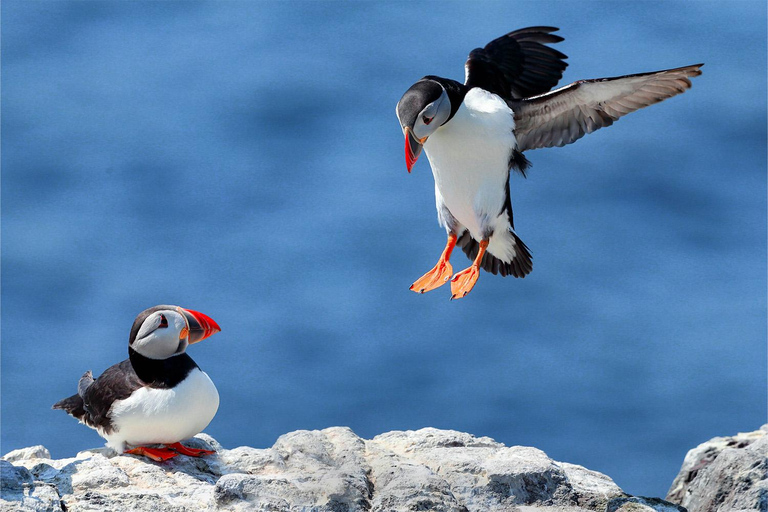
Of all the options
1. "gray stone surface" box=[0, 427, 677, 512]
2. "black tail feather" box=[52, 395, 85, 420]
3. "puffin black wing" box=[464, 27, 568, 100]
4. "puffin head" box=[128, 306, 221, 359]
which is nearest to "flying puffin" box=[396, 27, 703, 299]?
"puffin black wing" box=[464, 27, 568, 100]

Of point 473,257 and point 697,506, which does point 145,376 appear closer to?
point 473,257

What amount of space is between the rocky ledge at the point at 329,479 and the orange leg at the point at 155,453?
0.06 m

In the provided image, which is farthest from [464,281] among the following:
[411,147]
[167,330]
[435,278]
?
[167,330]

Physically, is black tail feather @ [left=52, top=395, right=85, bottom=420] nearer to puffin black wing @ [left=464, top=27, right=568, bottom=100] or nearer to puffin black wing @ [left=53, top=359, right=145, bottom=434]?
puffin black wing @ [left=53, top=359, right=145, bottom=434]

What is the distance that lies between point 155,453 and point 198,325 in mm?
1100

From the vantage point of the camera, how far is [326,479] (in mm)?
8070

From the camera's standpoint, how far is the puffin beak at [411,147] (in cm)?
950

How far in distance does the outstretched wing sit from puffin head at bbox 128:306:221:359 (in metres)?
3.66

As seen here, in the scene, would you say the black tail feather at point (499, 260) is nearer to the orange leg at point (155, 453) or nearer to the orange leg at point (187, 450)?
the orange leg at point (187, 450)

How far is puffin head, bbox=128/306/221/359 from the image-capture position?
8.96 m

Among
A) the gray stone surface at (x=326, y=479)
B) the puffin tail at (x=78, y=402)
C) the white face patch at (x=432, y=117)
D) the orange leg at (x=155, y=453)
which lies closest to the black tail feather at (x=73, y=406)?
the puffin tail at (x=78, y=402)

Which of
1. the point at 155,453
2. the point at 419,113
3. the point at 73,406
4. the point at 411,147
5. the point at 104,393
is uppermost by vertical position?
the point at 419,113

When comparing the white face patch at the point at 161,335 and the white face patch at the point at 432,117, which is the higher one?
the white face patch at the point at 432,117

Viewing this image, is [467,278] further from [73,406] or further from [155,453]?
[73,406]
